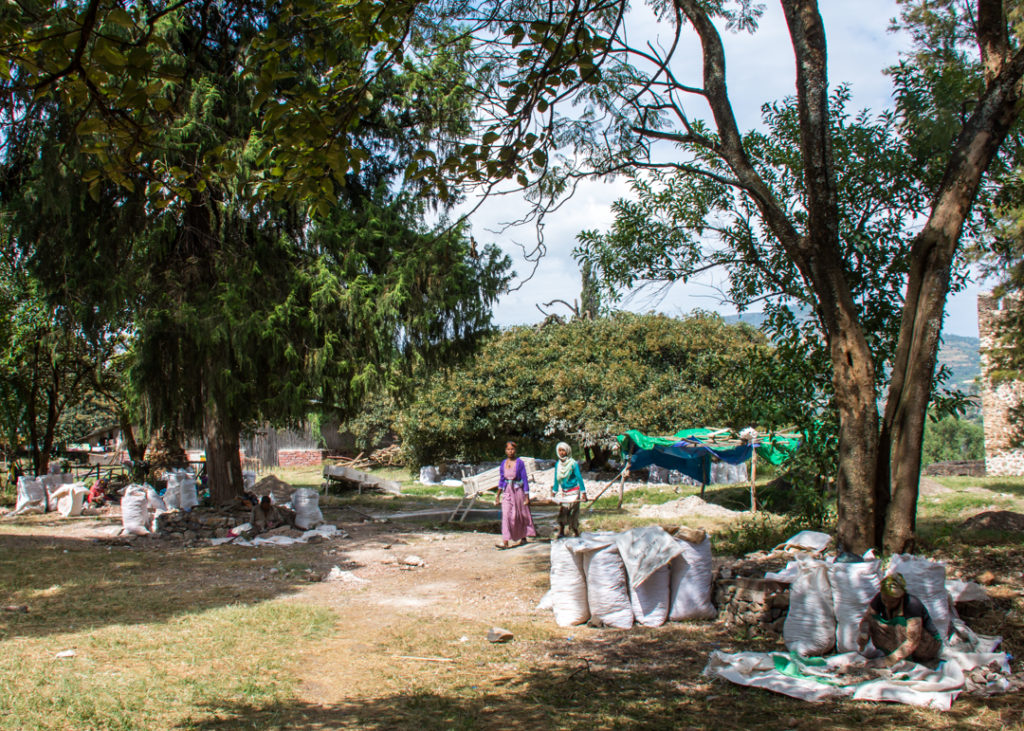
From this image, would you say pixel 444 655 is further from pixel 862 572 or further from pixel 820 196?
pixel 820 196

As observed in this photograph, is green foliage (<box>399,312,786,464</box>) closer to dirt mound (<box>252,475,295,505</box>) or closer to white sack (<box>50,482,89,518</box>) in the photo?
dirt mound (<box>252,475,295,505</box>)

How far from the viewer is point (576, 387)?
75.1ft

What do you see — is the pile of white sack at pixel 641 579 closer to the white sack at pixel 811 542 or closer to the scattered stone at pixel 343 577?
the white sack at pixel 811 542

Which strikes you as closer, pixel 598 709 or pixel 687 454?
pixel 598 709

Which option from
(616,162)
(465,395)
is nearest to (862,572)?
(616,162)

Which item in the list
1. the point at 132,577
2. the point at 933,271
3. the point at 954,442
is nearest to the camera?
the point at 933,271

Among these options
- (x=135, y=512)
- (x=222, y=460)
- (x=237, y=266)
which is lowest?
(x=135, y=512)

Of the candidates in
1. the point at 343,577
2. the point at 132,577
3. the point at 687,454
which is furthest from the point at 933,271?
the point at 687,454

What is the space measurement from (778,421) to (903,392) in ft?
6.34

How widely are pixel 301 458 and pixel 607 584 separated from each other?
30163 millimetres

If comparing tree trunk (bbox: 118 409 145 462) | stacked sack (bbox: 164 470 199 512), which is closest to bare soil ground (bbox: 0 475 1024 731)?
stacked sack (bbox: 164 470 199 512)

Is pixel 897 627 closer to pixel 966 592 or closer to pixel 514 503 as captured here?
pixel 966 592

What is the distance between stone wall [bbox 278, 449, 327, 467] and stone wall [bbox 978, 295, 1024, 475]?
2641 centimetres

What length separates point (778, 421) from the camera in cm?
820
